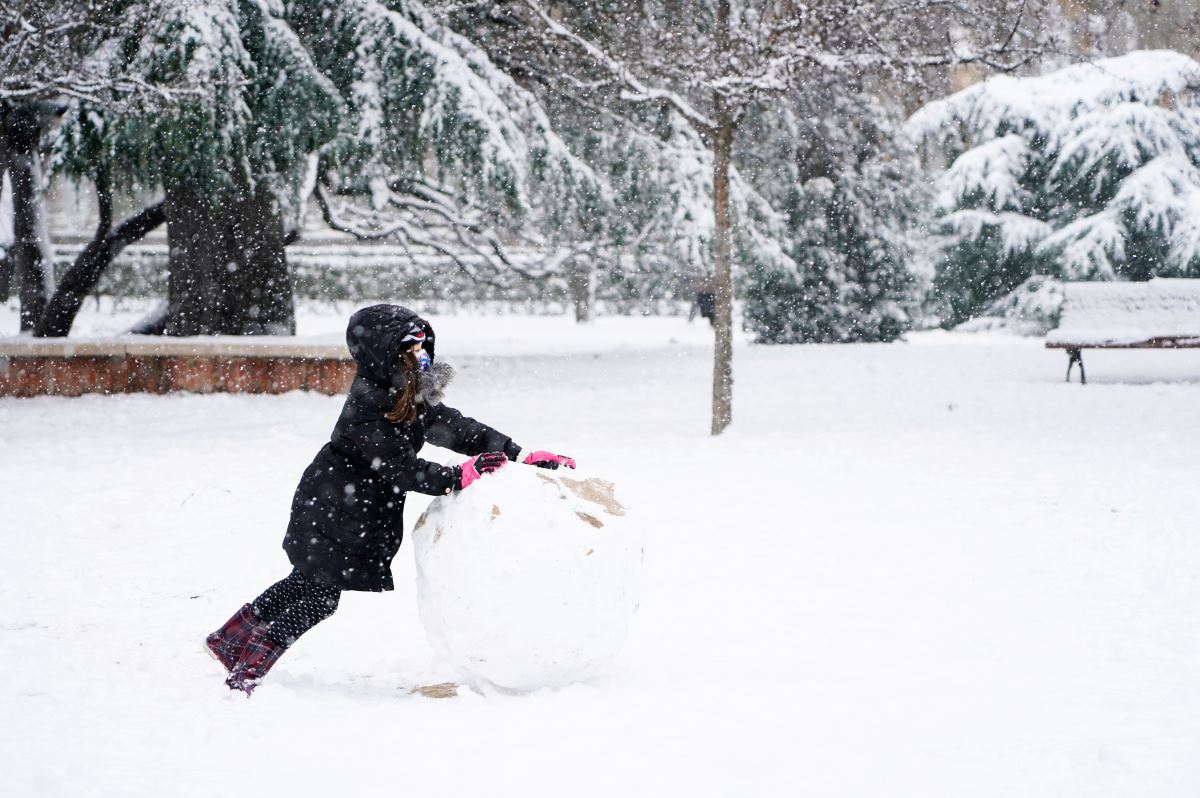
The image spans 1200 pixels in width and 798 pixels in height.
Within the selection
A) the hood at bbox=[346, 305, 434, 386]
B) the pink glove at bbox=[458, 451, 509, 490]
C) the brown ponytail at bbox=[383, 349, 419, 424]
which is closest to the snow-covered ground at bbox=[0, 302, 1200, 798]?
the pink glove at bbox=[458, 451, 509, 490]

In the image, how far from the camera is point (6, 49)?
10023 mm

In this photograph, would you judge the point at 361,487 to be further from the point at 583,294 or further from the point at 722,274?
the point at 583,294

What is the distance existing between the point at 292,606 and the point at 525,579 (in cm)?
90

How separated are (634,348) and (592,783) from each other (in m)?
16.4

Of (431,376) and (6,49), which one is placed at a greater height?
(6,49)

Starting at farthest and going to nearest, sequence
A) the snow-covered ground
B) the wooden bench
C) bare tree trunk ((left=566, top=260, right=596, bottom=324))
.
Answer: bare tree trunk ((left=566, top=260, right=596, bottom=324))
the wooden bench
the snow-covered ground

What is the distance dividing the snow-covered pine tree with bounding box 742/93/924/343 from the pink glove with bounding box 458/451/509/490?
16.3 m

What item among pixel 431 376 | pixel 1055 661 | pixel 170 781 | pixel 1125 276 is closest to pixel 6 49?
pixel 431 376

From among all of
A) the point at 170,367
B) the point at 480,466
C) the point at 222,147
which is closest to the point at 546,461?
the point at 480,466

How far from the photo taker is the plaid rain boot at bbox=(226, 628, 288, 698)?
4090 mm

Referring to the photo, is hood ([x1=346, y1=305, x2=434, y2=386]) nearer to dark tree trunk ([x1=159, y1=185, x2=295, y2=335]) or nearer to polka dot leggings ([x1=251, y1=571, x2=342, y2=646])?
polka dot leggings ([x1=251, y1=571, x2=342, y2=646])

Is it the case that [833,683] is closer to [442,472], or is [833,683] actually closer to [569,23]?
[442,472]

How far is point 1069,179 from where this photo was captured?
2138 centimetres

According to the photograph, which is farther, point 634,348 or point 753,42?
point 634,348
